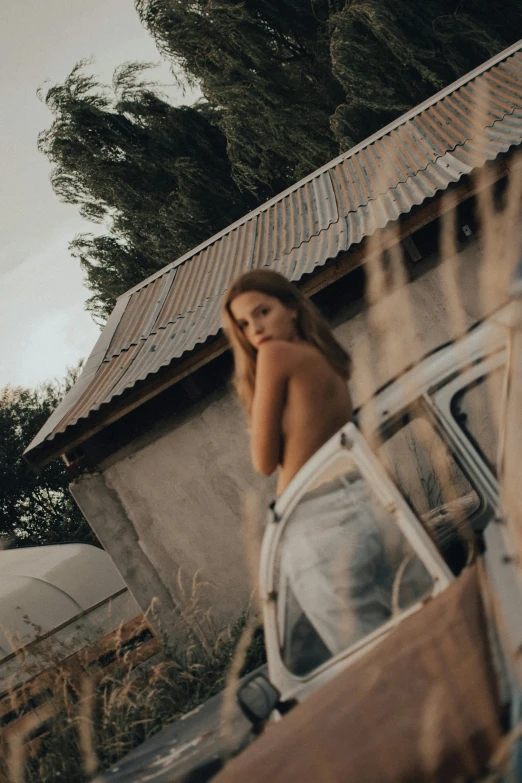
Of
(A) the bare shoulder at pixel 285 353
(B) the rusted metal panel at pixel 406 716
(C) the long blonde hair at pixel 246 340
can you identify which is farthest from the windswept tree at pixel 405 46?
(B) the rusted metal panel at pixel 406 716

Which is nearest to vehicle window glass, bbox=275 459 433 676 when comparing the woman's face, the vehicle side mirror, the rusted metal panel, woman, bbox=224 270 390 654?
woman, bbox=224 270 390 654

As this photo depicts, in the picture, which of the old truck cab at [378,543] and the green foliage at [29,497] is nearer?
the old truck cab at [378,543]

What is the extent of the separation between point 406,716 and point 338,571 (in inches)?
28.6

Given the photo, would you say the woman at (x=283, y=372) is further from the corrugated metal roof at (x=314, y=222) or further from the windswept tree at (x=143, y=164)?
the windswept tree at (x=143, y=164)

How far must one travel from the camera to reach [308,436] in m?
2.72

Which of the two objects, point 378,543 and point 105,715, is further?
point 105,715

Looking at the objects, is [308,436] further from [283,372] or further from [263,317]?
[263,317]

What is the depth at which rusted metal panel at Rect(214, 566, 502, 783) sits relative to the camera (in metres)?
1.71

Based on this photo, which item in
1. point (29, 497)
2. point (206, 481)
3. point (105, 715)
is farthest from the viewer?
point (29, 497)

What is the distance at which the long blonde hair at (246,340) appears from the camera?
2795mm

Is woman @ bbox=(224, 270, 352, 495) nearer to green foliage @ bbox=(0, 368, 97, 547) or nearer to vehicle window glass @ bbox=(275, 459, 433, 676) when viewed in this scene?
vehicle window glass @ bbox=(275, 459, 433, 676)

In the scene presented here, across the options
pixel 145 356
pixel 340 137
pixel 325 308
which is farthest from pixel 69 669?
pixel 340 137

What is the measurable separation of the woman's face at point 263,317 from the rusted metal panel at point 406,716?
3.55 feet

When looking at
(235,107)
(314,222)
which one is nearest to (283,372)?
(314,222)
